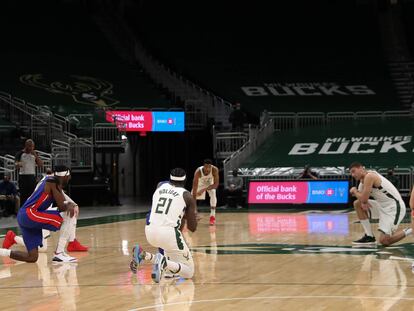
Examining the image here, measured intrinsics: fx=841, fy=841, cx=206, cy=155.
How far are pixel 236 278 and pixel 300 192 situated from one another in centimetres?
1605

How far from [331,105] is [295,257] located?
20.8 meters

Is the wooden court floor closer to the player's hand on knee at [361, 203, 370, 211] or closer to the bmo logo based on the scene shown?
the player's hand on knee at [361, 203, 370, 211]

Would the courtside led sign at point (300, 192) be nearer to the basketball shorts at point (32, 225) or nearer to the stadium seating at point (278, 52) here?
the stadium seating at point (278, 52)

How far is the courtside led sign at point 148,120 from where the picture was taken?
28.5 meters

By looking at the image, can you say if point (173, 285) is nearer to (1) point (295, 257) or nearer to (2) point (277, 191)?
(1) point (295, 257)

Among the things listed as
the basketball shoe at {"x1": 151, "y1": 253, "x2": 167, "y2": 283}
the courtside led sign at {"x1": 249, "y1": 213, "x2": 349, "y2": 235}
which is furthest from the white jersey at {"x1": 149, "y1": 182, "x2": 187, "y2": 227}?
the courtside led sign at {"x1": 249, "y1": 213, "x2": 349, "y2": 235}

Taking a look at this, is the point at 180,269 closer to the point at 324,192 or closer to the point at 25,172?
the point at 25,172

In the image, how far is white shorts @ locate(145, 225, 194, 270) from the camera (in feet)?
32.8

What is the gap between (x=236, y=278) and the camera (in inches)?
411

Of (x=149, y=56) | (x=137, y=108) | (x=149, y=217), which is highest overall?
(x=149, y=56)

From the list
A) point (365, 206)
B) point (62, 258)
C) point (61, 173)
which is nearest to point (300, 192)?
point (365, 206)

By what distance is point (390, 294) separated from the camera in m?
9.07

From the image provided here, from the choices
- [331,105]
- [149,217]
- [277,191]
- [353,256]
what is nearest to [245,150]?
[277,191]

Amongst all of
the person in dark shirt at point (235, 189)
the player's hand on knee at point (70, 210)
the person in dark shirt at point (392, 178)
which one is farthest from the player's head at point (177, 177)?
the person in dark shirt at point (235, 189)
